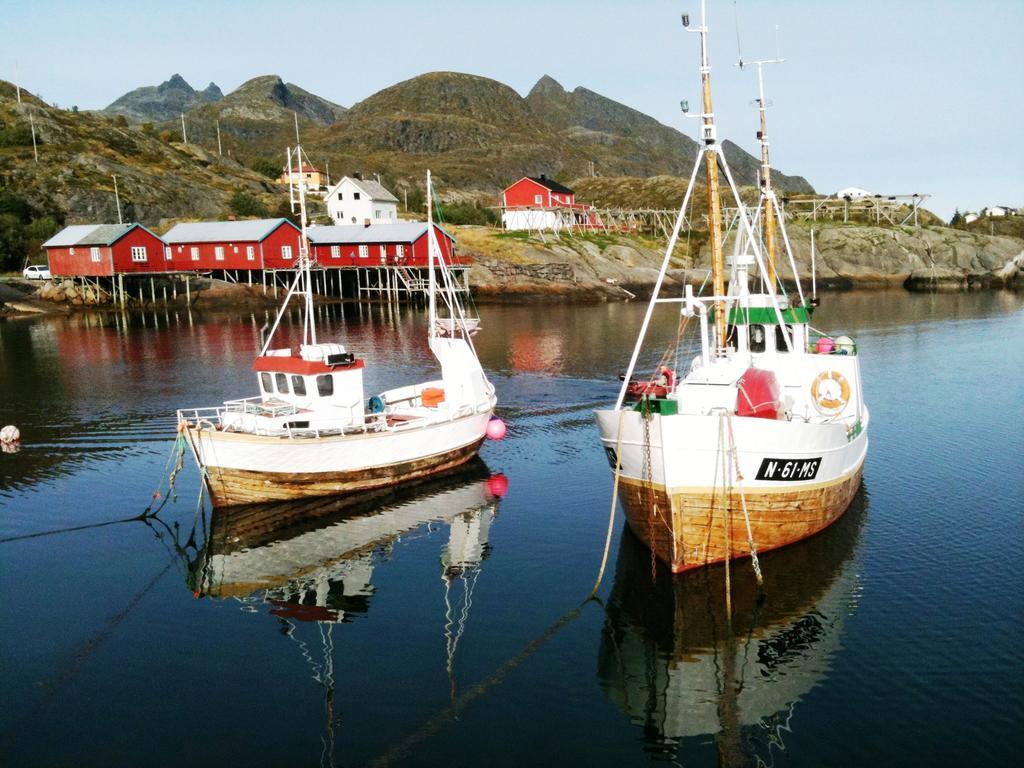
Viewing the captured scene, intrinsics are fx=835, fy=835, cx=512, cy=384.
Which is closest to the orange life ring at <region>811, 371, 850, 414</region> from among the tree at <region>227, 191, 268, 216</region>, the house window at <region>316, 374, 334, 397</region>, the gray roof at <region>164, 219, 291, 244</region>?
the house window at <region>316, 374, 334, 397</region>

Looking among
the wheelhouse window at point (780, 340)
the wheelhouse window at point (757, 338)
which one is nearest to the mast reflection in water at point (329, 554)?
the wheelhouse window at point (757, 338)

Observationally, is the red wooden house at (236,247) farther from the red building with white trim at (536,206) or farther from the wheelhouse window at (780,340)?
the wheelhouse window at (780,340)

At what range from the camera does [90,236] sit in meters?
87.1

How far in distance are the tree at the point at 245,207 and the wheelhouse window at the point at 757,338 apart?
99.5 metres

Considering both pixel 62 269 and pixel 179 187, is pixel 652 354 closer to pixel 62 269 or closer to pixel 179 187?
pixel 62 269

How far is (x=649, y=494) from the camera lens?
62.7 feet

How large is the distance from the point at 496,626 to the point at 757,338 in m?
12.4

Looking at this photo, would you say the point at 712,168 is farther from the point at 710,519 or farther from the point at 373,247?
the point at 373,247

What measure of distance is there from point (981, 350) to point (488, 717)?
52.1 meters

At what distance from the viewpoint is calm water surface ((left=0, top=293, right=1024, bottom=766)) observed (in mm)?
13750

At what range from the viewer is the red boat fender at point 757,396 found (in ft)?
63.8

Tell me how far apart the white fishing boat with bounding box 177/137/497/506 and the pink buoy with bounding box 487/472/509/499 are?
63.8 inches

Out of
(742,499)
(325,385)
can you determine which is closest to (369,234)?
(325,385)

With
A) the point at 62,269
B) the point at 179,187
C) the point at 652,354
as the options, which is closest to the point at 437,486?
the point at 652,354
